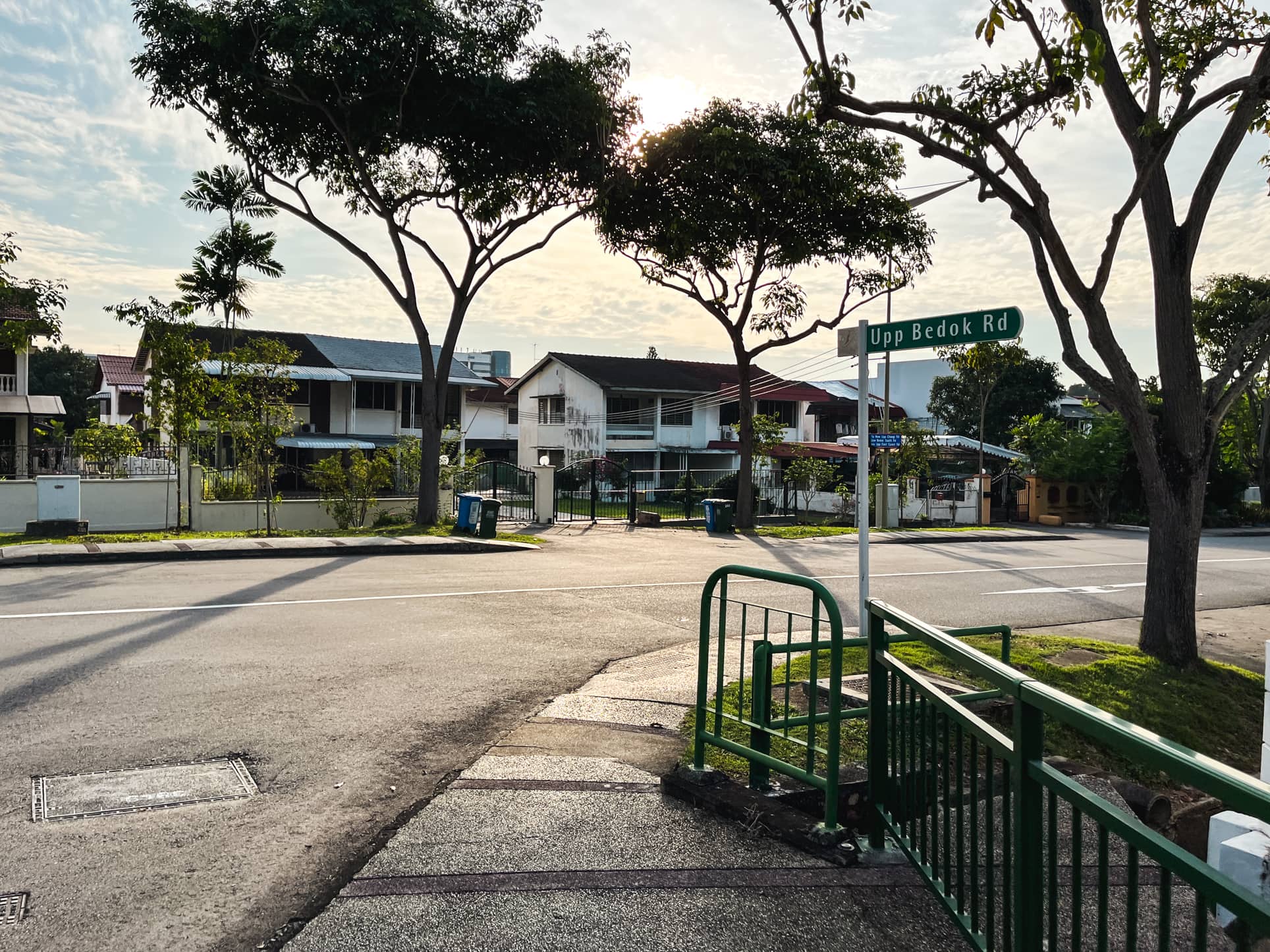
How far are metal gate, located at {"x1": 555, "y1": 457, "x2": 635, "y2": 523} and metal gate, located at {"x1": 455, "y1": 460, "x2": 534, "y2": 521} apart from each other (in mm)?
1922

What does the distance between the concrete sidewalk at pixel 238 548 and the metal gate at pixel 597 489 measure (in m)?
12.3

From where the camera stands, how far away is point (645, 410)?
4966 centimetres

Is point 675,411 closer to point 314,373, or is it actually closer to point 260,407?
point 314,373

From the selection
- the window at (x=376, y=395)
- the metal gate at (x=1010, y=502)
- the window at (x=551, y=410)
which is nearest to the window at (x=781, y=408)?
the window at (x=551, y=410)

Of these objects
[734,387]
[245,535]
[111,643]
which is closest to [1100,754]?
[111,643]

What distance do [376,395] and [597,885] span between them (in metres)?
39.3

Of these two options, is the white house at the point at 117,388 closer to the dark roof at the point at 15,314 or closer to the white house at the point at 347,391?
the white house at the point at 347,391

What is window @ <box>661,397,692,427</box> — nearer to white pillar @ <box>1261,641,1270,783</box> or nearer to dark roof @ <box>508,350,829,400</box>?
dark roof @ <box>508,350,829,400</box>

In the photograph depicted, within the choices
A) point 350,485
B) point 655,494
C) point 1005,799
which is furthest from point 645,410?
point 1005,799

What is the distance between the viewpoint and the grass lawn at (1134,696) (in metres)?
7.11

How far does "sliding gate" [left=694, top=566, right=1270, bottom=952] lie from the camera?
2.17 m

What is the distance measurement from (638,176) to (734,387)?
25.7 m

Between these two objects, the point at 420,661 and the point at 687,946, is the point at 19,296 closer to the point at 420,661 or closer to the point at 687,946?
the point at 420,661

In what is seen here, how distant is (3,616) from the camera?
10.2 meters
